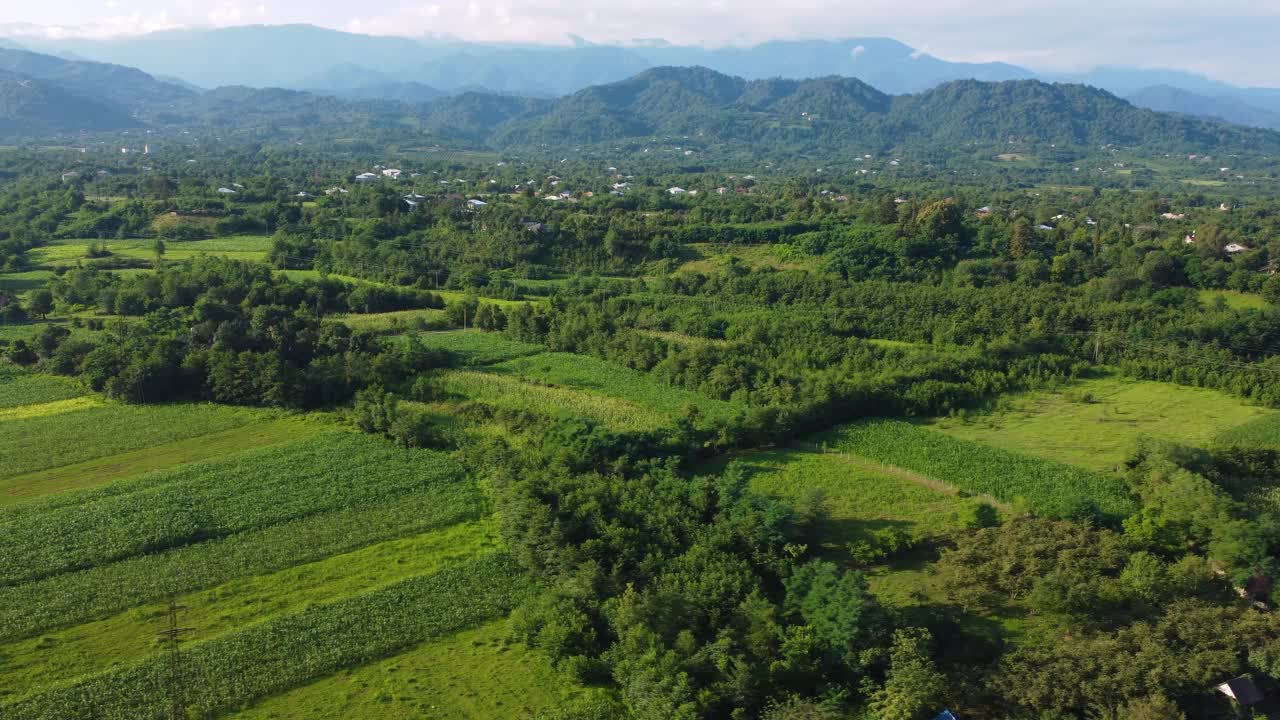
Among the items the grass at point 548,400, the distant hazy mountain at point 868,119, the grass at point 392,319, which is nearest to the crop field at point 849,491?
the grass at point 548,400

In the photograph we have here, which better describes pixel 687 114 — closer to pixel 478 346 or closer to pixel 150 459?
pixel 478 346

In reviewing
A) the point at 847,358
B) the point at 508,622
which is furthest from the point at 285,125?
the point at 508,622

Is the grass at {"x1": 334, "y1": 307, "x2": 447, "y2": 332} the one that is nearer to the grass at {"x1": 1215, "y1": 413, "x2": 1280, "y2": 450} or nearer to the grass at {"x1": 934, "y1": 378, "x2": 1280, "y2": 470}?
the grass at {"x1": 934, "y1": 378, "x2": 1280, "y2": 470}

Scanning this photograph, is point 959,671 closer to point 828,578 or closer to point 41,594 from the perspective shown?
point 828,578

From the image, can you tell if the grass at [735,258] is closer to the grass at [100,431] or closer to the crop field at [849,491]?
the crop field at [849,491]

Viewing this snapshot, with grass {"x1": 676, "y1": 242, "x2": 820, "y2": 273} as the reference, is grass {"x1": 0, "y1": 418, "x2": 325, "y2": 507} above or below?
below

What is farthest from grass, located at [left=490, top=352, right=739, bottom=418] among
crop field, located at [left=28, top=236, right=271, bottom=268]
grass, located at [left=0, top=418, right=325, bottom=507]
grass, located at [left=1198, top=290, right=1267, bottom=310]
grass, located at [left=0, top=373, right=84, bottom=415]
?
grass, located at [left=1198, top=290, right=1267, bottom=310]

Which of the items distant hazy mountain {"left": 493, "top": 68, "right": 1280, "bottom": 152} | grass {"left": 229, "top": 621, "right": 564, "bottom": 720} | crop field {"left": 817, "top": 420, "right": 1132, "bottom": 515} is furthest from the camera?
distant hazy mountain {"left": 493, "top": 68, "right": 1280, "bottom": 152}

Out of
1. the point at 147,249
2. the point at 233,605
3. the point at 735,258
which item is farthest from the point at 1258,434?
the point at 147,249
